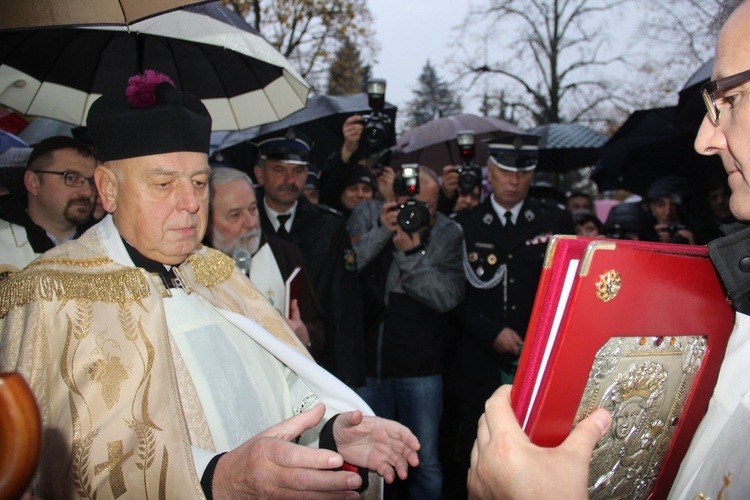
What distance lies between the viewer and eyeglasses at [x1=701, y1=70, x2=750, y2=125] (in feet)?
4.29

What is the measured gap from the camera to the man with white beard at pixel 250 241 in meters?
3.72

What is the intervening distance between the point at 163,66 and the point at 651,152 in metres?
6.19

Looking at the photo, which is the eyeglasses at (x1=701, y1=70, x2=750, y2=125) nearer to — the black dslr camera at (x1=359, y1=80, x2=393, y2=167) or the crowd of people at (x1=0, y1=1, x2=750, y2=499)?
the crowd of people at (x1=0, y1=1, x2=750, y2=499)

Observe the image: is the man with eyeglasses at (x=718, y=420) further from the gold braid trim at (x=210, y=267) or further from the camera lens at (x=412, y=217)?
the camera lens at (x=412, y=217)

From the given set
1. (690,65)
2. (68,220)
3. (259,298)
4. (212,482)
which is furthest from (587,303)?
(690,65)

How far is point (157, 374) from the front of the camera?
1.89 meters

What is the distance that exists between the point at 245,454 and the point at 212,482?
20cm

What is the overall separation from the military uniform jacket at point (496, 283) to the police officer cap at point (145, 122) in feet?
8.96

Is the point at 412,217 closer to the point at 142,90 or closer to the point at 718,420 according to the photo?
the point at 142,90

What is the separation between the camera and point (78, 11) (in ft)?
5.88

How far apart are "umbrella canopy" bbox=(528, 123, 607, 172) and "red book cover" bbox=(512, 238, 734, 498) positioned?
7535mm

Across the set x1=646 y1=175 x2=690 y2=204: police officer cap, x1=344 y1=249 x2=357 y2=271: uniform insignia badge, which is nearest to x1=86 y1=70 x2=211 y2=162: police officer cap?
x1=344 y1=249 x2=357 y2=271: uniform insignia badge

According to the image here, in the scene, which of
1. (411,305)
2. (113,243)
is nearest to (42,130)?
(411,305)

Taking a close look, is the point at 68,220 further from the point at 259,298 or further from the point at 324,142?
the point at 324,142
